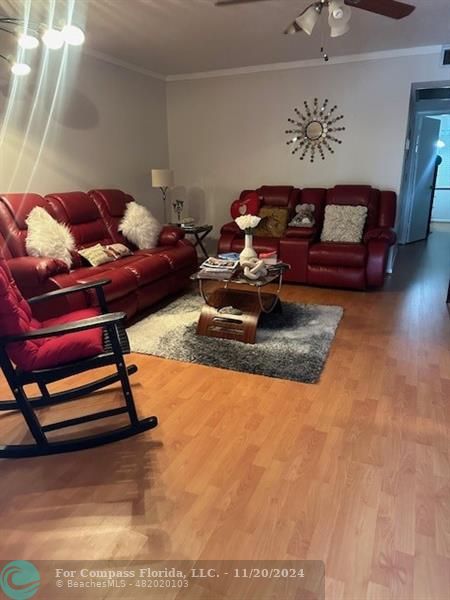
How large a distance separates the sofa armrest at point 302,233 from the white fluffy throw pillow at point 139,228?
145 cm

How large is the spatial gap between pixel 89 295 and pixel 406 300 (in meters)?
2.91

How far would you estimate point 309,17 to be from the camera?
2322 mm

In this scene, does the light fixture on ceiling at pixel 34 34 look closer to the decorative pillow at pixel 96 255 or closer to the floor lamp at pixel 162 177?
the decorative pillow at pixel 96 255

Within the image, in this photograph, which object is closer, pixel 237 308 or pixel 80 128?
pixel 237 308

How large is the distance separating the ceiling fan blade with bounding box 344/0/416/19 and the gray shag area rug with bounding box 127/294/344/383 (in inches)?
82.3

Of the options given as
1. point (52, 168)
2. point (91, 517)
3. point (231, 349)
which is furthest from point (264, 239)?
point (91, 517)

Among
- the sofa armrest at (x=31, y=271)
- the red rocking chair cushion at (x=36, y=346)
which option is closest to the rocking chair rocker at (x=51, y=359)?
the red rocking chair cushion at (x=36, y=346)

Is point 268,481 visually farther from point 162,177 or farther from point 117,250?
point 162,177

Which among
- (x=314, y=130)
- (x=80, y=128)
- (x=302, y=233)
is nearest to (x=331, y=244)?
(x=302, y=233)

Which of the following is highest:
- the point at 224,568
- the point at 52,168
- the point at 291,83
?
the point at 291,83

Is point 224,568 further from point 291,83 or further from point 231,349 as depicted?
point 291,83

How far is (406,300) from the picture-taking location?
3824 millimetres

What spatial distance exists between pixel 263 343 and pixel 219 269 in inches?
26.3

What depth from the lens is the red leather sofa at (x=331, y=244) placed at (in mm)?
3961
